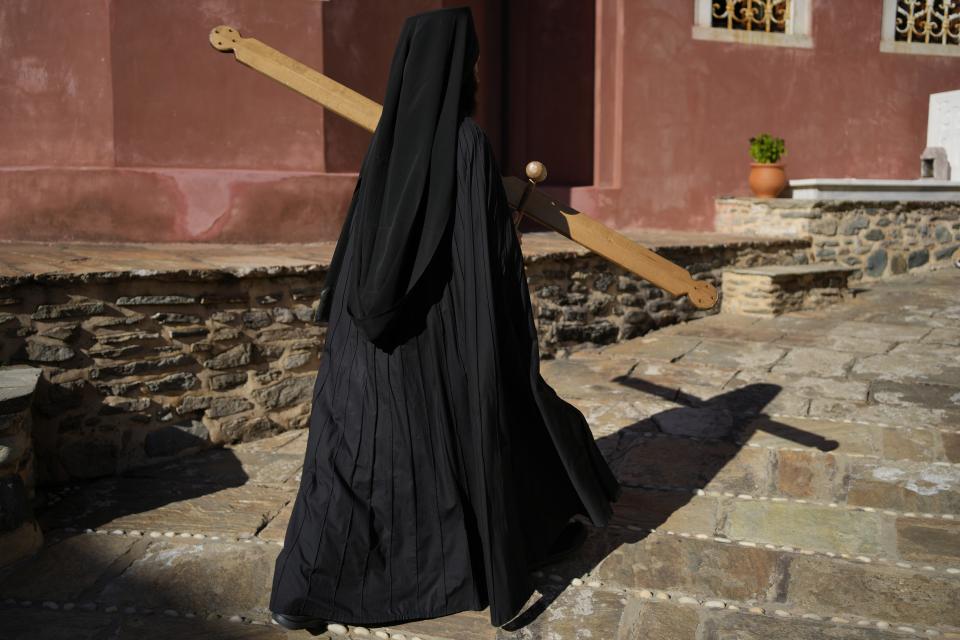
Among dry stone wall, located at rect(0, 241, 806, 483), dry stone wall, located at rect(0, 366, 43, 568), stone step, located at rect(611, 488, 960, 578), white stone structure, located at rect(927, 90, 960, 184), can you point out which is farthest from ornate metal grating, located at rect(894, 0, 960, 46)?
dry stone wall, located at rect(0, 366, 43, 568)

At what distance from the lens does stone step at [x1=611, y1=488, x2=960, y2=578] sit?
3.09m

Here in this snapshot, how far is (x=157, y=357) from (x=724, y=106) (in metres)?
6.60

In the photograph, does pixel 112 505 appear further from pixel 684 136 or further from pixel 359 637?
pixel 684 136

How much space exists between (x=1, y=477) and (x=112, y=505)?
1.96 feet

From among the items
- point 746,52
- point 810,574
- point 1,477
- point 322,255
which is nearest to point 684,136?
point 746,52

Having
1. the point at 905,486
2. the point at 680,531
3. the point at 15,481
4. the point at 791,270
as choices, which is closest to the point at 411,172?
the point at 680,531

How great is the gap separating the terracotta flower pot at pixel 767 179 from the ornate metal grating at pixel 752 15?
144 centimetres

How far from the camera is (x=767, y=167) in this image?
8.56 metres

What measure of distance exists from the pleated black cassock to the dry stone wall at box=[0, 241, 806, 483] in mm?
1752

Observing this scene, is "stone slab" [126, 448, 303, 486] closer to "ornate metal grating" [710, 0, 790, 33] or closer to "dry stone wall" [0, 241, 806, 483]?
"dry stone wall" [0, 241, 806, 483]

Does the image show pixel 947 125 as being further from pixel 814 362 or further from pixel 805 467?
pixel 805 467

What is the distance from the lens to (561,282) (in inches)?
242

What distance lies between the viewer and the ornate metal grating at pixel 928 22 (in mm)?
9461

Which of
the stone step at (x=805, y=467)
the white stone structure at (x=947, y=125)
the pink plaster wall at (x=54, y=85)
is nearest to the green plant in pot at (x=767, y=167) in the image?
the white stone structure at (x=947, y=125)
